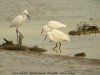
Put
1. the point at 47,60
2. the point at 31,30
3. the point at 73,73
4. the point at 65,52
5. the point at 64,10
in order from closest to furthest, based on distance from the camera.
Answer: the point at 73,73, the point at 47,60, the point at 65,52, the point at 31,30, the point at 64,10

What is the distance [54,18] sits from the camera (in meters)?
24.1

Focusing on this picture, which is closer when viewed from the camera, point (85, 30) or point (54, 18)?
point (85, 30)

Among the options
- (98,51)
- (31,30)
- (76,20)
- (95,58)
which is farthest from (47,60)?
(76,20)

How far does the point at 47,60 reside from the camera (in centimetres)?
1270

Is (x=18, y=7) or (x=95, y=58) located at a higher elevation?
(x=18, y=7)

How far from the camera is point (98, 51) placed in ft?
48.0

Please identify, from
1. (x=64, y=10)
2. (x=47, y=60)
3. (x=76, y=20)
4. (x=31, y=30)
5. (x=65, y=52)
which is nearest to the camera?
(x=47, y=60)

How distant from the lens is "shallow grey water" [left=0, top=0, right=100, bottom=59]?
15.6 m

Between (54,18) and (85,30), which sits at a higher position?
(54,18)

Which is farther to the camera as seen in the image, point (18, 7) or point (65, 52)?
point (18, 7)

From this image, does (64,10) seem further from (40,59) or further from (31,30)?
(40,59)

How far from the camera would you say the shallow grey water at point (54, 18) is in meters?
15.6

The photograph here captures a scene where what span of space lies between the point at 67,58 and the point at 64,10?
15.0 meters

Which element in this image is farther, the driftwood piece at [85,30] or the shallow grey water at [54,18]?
the driftwood piece at [85,30]
